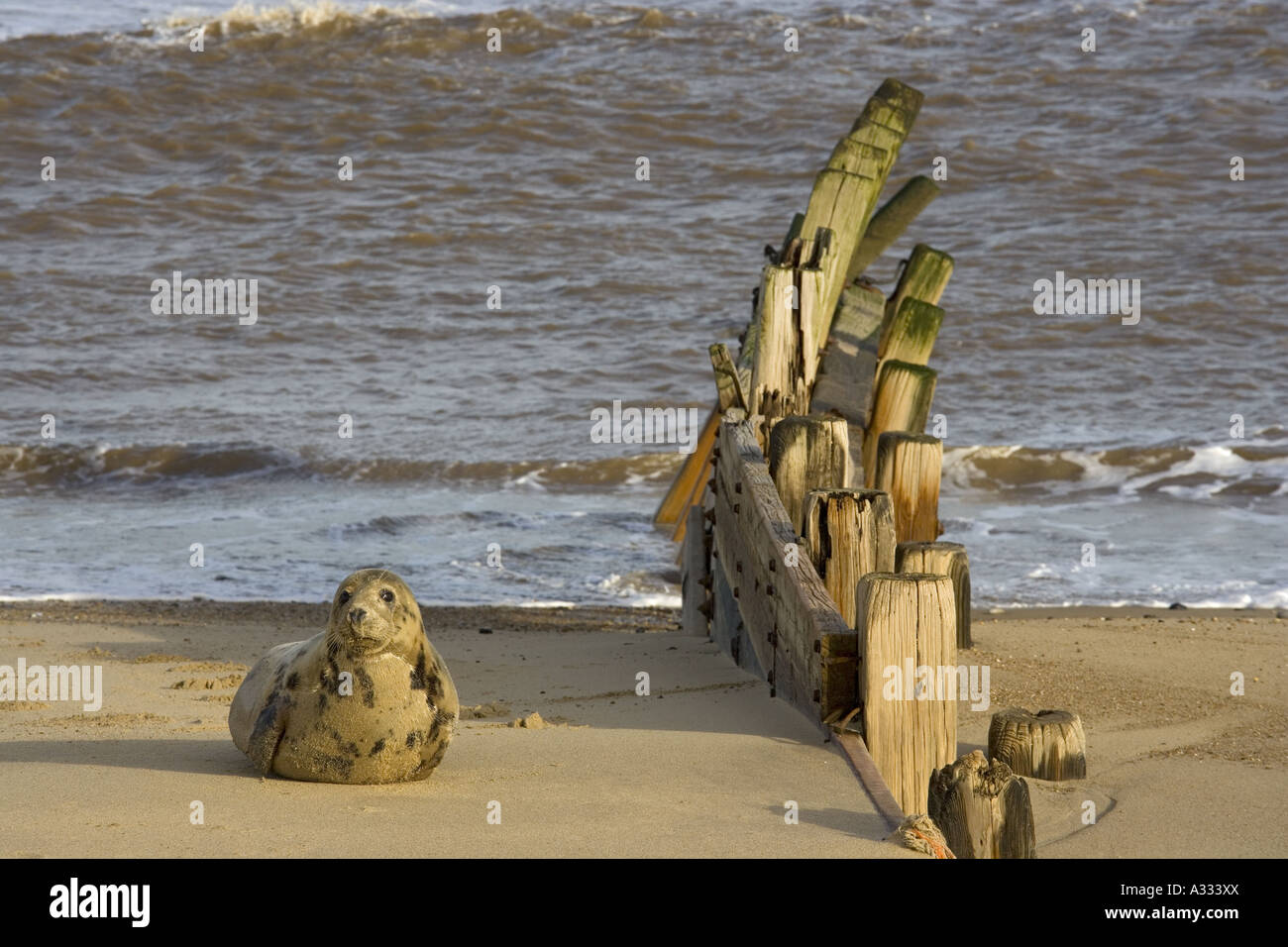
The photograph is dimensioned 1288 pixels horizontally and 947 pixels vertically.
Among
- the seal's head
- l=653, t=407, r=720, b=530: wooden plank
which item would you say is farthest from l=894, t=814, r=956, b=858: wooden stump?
l=653, t=407, r=720, b=530: wooden plank

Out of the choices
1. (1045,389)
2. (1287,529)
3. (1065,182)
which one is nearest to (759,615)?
(1287,529)

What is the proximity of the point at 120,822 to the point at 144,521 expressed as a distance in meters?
7.12

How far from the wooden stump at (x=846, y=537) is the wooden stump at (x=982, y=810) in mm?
1253

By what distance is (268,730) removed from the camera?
3869mm

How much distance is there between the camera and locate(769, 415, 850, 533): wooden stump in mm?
5426

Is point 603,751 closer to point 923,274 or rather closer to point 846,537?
point 846,537

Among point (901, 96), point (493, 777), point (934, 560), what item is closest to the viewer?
point (493, 777)

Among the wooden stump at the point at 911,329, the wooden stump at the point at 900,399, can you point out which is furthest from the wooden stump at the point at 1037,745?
the wooden stump at the point at 911,329

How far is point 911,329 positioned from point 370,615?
4.26 meters

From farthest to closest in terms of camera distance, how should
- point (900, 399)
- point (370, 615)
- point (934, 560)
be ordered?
point (900, 399) < point (934, 560) < point (370, 615)

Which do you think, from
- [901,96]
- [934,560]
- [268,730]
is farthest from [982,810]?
[901,96]

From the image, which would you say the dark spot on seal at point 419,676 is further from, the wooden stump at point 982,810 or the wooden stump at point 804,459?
the wooden stump at point 804,459

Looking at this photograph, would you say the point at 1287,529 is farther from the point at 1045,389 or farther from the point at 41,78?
the point at 41,78

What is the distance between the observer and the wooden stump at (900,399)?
691 cm
